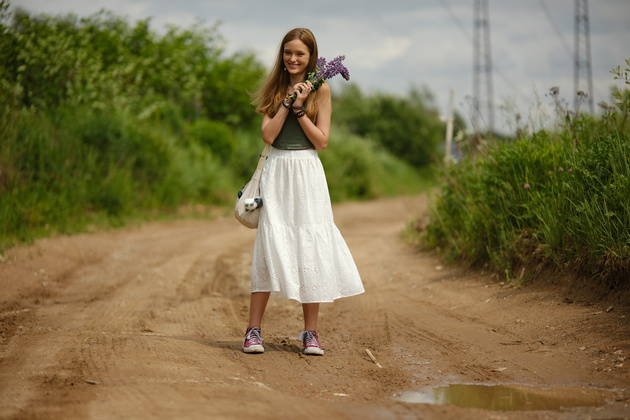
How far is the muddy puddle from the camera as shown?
3.92 m

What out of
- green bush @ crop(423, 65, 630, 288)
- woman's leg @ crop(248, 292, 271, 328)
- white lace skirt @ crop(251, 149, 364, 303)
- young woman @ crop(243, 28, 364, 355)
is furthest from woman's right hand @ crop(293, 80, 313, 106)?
green bush @ crop(423, 65, 630, 288)

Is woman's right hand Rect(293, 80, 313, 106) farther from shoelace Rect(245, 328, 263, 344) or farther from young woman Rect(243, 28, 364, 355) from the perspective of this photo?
shoelace Rect(245, 328, 263, 344)

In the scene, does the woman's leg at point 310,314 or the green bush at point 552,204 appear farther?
the green bush at point 552,204

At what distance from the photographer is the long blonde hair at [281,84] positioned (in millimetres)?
5098

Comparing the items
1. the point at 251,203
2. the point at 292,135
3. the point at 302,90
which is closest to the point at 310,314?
the point at 251,203

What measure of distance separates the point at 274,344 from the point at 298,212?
44.2 inches

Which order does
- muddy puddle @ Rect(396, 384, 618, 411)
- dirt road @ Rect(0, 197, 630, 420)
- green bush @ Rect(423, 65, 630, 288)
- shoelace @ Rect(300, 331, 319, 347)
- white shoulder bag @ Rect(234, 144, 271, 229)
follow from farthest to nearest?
green bush @ Rect(423, 65, 630, 288)
shoelace @ Rect(300, 331, 319, 347)
white shoulder bag @ Rect(234, 144, 271, 229)
muddy puddle @ Rect(396, 384, 618, 411)
dirt road @ Rect(0, 197, 630, 420)

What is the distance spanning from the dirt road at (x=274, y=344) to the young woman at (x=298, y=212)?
470mm

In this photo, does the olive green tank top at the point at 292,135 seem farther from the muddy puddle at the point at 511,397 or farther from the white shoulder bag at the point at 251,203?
the muddy puddle at the point at 511,397

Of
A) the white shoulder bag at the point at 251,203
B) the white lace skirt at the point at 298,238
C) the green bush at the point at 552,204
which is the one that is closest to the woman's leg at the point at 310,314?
the white lace skirt at the point at 298,238

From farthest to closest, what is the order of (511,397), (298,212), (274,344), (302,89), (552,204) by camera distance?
1. (552,204)
2. (274,344)
3. (298,212)
4. (302,89)
5. (511,397)

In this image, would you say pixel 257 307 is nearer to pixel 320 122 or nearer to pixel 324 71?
pixel 320 122

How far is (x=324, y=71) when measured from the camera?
16.3ft

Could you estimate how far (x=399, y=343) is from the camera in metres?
5.59
